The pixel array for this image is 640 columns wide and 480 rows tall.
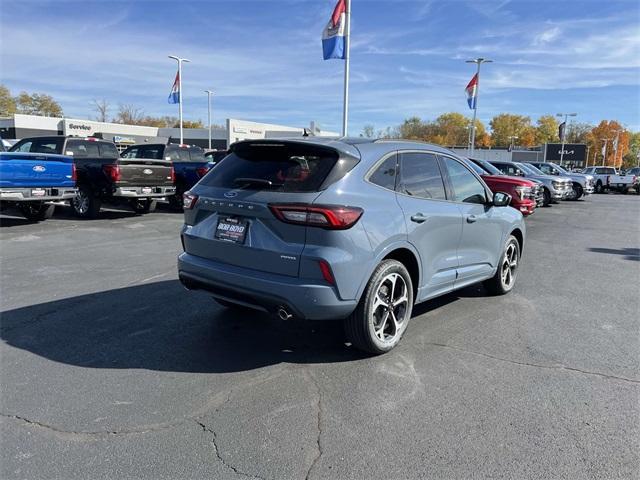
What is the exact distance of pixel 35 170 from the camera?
33.0 feet

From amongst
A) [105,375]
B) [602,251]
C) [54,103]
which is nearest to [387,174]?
[105,375]

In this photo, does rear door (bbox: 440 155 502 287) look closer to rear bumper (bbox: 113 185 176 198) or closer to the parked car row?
the parked car row

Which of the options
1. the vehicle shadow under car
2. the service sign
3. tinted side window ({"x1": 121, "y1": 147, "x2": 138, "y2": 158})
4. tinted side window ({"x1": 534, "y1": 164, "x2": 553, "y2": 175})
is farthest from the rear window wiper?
the service sign

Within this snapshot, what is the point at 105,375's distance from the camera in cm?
362

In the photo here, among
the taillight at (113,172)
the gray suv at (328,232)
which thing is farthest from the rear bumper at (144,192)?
the gray suv at (328,232)

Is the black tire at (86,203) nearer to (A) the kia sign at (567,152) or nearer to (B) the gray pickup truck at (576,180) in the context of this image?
(B) the gray pickup truck at (576,180)

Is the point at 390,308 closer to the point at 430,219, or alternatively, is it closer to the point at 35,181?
the point at 430,219

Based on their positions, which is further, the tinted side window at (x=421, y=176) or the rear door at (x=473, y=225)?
the rear door at (x=473, y=225)

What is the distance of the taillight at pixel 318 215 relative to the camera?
138 inches

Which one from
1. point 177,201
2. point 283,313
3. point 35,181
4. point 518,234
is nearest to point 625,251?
point 518,234

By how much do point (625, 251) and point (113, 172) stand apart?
11.5 metres

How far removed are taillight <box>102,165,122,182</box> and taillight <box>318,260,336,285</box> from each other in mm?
9563

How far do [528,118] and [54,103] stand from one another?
408 feet

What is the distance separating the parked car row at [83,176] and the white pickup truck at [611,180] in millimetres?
33772
